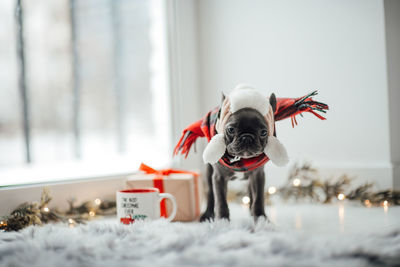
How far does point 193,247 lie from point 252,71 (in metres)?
0.90

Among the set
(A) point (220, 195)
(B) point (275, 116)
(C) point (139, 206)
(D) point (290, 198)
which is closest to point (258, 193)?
(A) point (220, 195)

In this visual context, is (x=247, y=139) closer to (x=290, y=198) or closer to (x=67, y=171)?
(x=290, y=198)

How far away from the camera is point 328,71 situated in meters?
1.32

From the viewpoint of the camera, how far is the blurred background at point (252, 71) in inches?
49.6

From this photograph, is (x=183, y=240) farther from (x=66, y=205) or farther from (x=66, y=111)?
(x=66, y=111)

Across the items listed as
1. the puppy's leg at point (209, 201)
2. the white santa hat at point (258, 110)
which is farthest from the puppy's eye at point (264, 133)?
the puppy's leg at point (209, 201)

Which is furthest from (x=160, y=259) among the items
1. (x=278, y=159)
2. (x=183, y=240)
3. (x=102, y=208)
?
(x=102, y=208)

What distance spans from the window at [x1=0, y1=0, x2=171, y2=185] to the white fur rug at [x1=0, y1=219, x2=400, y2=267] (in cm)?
94

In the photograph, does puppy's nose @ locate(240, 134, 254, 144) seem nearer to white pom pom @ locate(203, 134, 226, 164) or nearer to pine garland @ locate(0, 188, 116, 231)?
white pom pom @ locate(203, 134, 226, 164)

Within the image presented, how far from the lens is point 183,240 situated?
2.41ft

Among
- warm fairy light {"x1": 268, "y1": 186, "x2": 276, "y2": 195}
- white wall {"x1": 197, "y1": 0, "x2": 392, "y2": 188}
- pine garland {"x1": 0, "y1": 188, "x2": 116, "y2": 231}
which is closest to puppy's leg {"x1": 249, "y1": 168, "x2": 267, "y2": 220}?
white wall {"x1": 197, "y1": 0, "x2": 392, "y2": 188}

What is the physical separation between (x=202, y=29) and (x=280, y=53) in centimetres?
38

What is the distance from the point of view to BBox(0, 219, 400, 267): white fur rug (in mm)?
627

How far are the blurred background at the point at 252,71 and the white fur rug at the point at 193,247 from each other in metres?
0.42
